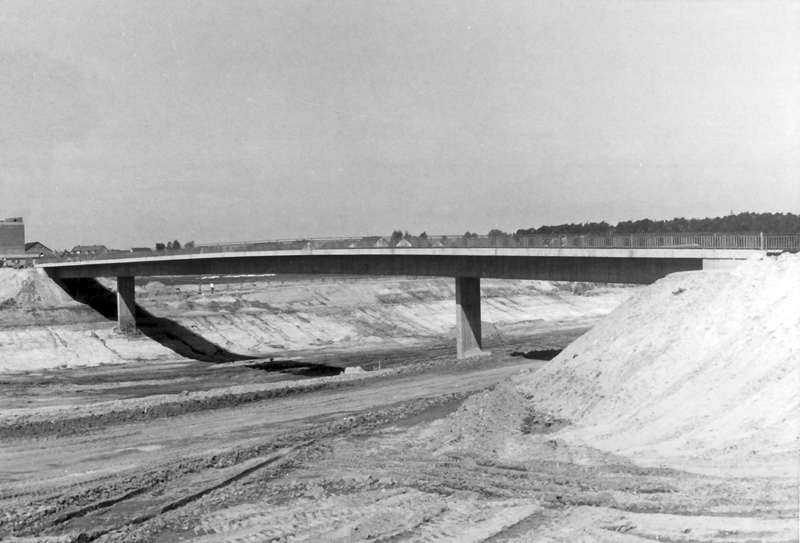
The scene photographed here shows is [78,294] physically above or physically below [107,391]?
above

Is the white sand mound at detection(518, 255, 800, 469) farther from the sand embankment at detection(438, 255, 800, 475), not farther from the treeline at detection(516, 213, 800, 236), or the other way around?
the treeline at detection(516, 213, 800, 236)

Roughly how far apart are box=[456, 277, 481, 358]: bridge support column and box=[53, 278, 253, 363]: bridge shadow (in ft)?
69.5

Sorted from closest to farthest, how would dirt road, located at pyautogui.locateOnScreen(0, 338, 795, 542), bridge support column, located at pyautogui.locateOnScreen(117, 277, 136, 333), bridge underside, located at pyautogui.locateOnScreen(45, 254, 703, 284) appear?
1. dirt road, located at pyautogui.locateOnScreen(0, 338, 795, 542)
2. bridge underside, located at pyautogui.locateOnScreen(45, 254, 703, 284)
3. bridge support column, located at pyautogui.locateOnScreen(117, 277, 136, 333)

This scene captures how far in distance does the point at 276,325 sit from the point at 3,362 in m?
26.0

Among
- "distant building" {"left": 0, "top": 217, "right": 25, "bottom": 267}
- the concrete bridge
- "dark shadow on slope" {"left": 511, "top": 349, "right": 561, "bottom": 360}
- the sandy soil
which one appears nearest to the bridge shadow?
the concrete bridge

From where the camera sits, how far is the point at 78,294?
75.8 meters

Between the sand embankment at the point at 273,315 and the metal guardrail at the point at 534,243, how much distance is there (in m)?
8.50

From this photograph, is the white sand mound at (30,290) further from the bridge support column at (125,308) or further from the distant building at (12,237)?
the distant building at (12,237)

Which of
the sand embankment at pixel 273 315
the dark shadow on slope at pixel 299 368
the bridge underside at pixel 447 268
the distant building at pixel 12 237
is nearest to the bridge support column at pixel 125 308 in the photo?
the bridge underside at pixel 447 268

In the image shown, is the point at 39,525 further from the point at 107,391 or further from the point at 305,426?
the point at 107,391

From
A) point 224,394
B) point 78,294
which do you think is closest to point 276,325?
point 78,294

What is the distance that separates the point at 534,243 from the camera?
43031mm

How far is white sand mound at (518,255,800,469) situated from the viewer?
20.6 m

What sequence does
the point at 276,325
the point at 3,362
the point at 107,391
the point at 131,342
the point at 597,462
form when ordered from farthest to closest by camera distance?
the point at 276,325, the point at 131,342, the point at 3,362, the point at 107,391, the point at 597,462
